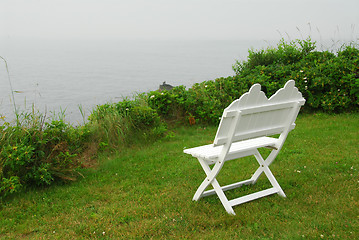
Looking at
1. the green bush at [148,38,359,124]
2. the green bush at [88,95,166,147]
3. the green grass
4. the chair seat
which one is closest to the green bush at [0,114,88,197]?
the green grass

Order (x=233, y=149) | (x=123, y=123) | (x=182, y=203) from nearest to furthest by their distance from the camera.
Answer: (x=233, y=149), (x=182, y=203), (x=123, y=123)

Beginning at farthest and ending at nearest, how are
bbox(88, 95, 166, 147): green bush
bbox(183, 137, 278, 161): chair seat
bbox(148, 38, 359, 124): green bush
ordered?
bbox(148, 38, 359, 124): green bush, bbox(88, 95, 166, 147): green bush, bbox(183, 137, 278, 161): chair seat

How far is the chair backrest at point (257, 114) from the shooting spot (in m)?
3.59

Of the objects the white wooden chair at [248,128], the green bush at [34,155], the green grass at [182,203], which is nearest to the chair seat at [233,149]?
Answer: the white wooden chair at [248,128]

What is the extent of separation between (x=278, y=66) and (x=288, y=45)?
4.13ft

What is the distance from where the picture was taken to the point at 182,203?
4.32 meters

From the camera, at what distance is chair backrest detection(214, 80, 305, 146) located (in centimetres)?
359

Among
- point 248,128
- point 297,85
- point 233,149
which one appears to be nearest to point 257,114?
point 248,128

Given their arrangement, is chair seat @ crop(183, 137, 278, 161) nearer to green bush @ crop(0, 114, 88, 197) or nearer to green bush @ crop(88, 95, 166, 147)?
green bush @ crop(0, 114, 88, 197)

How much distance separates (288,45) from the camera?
1061 cm

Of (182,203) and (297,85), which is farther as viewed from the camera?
(297,85)

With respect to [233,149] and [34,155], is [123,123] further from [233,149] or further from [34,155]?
[233,149]

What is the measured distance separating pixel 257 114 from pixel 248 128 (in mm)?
167

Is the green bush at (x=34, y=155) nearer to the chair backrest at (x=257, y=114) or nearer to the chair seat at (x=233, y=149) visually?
the chair seat at (x=233, y=149)
